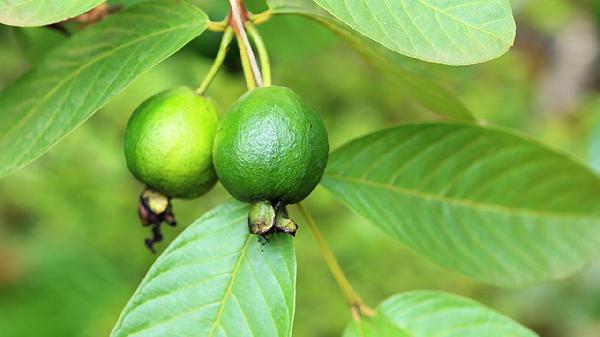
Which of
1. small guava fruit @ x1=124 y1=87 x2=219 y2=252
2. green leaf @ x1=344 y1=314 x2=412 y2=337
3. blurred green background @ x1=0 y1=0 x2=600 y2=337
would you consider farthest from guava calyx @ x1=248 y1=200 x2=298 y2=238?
blurred green background @ x1=0 y1=0 x2=600 y2=337

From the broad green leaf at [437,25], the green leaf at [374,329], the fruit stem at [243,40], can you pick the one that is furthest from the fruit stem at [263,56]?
the green leaf at [374,329]

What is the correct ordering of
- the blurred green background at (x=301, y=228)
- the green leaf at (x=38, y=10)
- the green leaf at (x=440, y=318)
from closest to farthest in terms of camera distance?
1. the green leaf at (x=38, y=10)
2. the green leaf at (x=440, y=318)
3. the blurred green background at (x=301, y=228)

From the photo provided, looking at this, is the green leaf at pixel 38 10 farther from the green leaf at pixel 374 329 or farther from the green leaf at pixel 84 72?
the green leaf at pixel 374 329

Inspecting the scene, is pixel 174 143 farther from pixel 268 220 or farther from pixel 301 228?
pixel 301 228

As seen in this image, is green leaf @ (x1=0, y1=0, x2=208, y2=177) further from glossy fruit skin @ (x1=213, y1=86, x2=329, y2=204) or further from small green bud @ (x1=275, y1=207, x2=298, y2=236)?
small green bud @ (x1=275, y1=207, x2=298, y2=236)

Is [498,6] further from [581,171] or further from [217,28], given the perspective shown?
[581,171]

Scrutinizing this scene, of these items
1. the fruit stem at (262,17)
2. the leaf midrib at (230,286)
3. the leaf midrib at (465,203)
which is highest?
the fruit stem at (262,17)

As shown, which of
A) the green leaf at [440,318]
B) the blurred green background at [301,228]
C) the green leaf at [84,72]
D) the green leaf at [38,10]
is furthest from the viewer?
the blurred green background at [301,228]

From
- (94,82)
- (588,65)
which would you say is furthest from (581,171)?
(588,65)

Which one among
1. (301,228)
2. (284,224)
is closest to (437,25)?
(284,224)
